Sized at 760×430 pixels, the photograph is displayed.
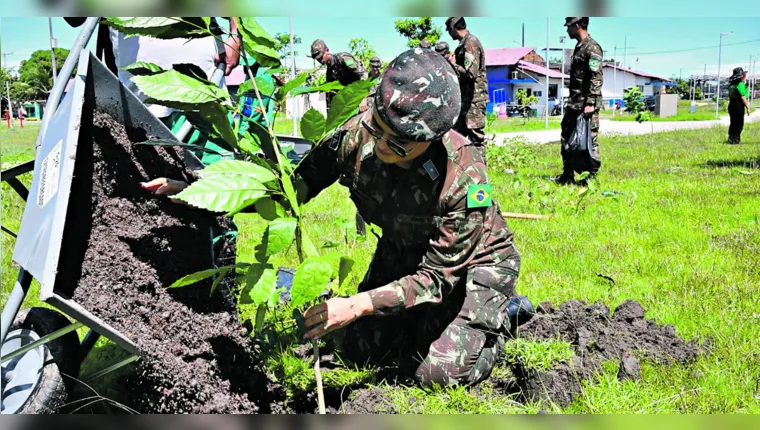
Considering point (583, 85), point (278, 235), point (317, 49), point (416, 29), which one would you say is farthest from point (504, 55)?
point (278, 235)

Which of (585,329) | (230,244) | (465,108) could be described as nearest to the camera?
(585,329)

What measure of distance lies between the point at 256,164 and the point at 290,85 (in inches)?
10.9

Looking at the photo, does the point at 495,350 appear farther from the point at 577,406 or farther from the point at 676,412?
the point at 676,412

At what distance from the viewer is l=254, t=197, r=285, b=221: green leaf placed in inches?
77.0

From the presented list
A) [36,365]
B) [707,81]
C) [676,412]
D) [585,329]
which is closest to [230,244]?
[36,365]

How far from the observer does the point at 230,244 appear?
3020 mm

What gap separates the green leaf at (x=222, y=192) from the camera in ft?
5.67

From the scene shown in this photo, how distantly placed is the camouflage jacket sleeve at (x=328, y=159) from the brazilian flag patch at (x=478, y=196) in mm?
495

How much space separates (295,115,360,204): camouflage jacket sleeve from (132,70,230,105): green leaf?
484 millimetres

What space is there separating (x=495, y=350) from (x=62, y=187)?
168cm

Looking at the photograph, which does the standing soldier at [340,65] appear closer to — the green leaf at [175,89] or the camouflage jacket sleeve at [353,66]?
the camouflage jacket sleeve at [353,66]

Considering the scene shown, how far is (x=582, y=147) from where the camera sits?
22.6ft

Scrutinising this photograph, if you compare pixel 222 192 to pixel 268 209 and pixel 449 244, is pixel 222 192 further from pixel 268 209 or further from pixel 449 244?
pixel 449 244

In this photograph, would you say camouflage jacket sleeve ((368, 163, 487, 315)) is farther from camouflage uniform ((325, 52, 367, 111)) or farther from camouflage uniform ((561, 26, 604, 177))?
camouflage uniform ((561, 26, 604, 177))
